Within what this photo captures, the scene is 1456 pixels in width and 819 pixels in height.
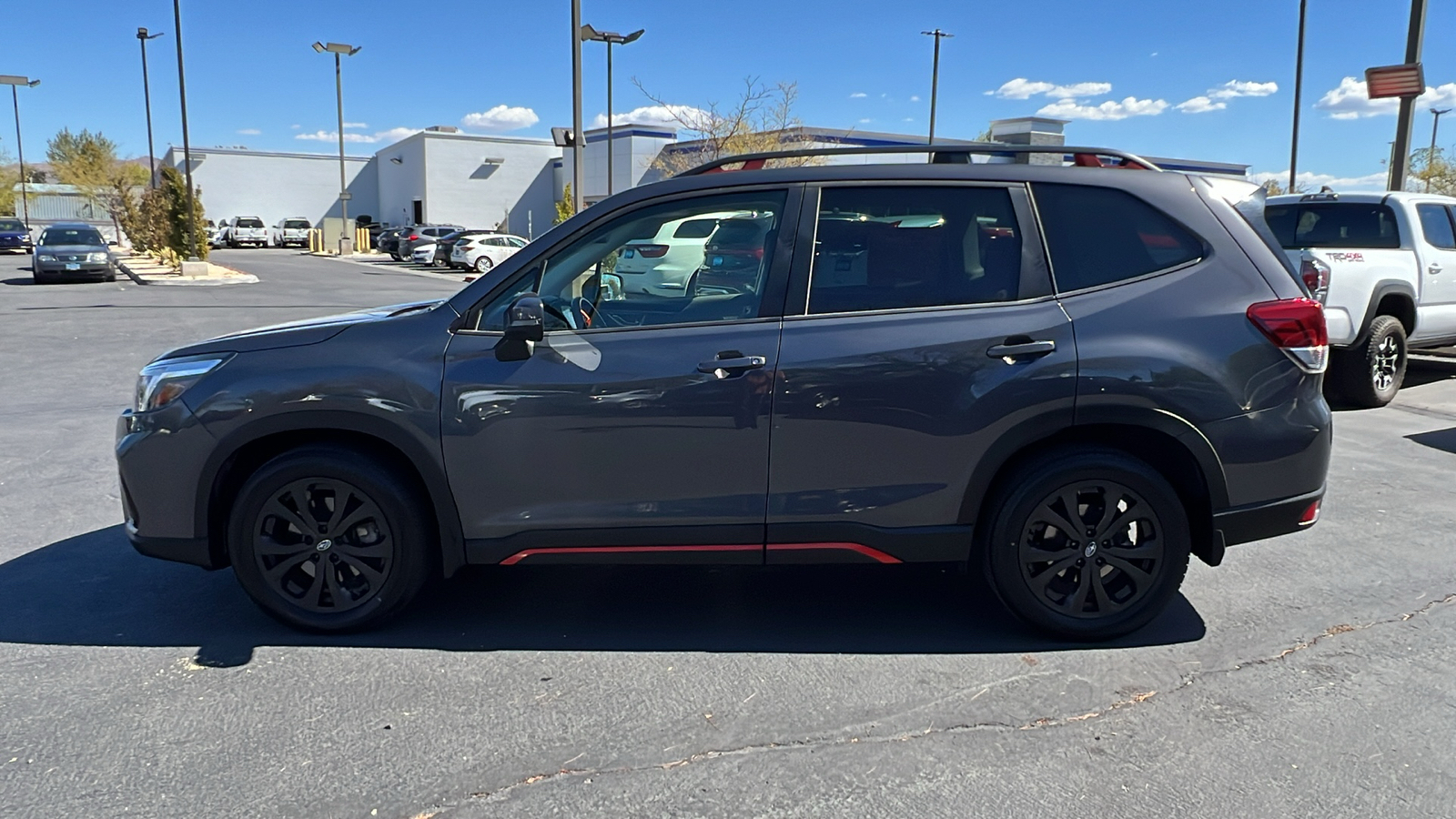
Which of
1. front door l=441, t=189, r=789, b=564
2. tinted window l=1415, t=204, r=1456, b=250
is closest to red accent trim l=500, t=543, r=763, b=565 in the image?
front door l=441, t=189, r=789, b=564

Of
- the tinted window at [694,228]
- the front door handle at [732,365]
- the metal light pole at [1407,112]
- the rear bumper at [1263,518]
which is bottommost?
the rear bumper at [1263,518]

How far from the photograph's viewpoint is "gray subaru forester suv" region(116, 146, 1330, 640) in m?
3.85

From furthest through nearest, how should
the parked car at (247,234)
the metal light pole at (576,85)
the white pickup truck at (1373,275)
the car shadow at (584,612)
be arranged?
the parked car at (247,234) < the metal light pole at (576,85) < the white pickup truck at (1373,275) < the car shadow at (584,612)

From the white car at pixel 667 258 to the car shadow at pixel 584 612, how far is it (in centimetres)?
136

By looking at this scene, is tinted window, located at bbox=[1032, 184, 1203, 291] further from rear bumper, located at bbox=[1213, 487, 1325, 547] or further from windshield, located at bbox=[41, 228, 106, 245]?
windshield, located at bbox=[41, 228, 106, 245]

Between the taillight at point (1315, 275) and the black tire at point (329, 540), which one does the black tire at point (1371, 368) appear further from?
the black tire at point (329, 540)

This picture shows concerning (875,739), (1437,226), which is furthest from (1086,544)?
(1437,226)

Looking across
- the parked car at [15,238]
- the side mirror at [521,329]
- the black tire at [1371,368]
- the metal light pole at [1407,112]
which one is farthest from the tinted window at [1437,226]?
the parked car at [15,238]

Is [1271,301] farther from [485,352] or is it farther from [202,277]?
[202,277]

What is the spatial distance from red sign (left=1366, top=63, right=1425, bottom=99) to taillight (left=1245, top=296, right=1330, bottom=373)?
36.6ft

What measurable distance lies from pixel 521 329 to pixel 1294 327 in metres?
2.81

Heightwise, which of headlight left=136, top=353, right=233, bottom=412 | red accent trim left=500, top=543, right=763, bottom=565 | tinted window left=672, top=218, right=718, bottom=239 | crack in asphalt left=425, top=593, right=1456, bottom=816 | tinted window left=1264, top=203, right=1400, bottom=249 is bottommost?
crack in asphalt left=425, top=593, right=1456, bottom=816

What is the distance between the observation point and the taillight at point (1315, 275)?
344 inches

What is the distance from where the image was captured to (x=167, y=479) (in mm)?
3992
